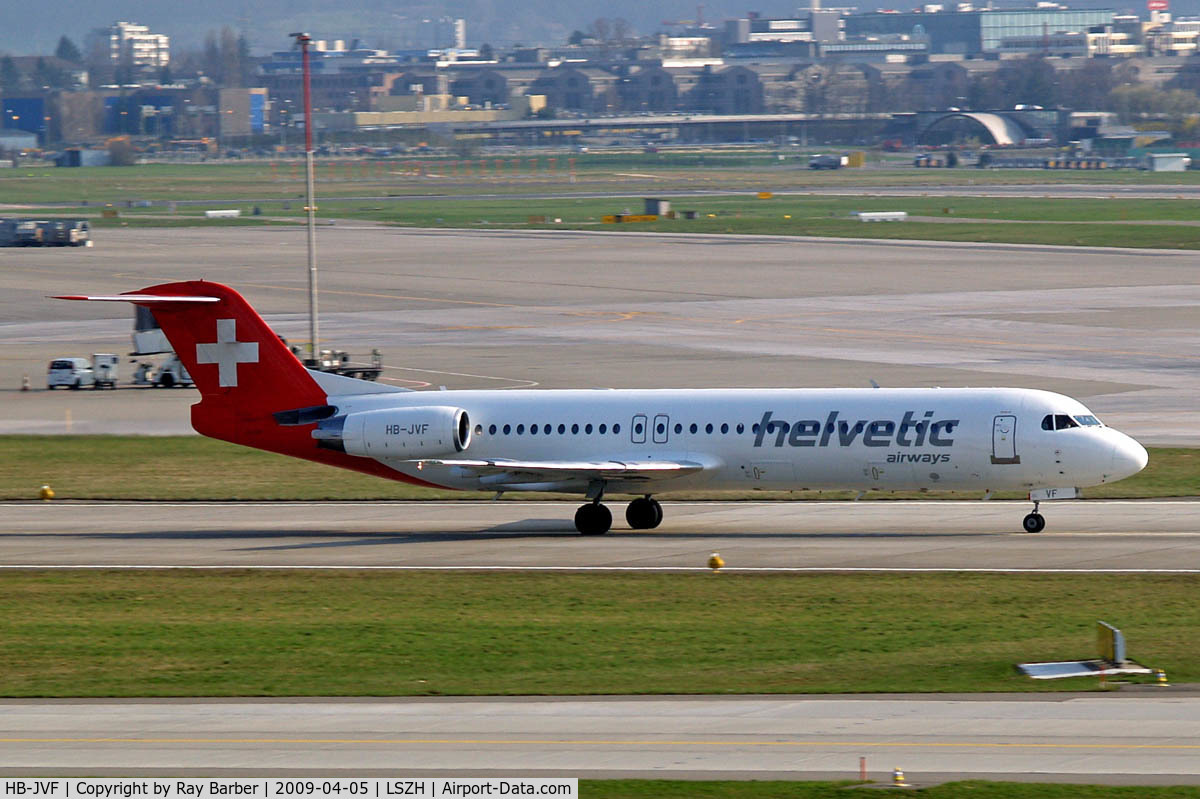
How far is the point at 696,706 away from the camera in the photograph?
25938mm

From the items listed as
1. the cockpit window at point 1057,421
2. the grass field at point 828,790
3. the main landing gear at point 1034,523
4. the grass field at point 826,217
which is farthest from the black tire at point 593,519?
the grass field at point 826,217

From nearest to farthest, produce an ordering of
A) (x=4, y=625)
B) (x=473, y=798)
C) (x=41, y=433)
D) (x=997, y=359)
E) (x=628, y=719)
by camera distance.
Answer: (x=473, y=798) < (x=628, y=719) < (x=4, y=625) < (x=41, y=433) < (x=997, y=359)

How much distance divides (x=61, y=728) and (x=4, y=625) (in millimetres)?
9704

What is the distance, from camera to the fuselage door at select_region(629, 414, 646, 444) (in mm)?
44750

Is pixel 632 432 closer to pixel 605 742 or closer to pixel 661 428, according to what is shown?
pixel 661 428

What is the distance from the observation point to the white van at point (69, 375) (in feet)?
248

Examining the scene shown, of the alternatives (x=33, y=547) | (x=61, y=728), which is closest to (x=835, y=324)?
(x=33, y=547)

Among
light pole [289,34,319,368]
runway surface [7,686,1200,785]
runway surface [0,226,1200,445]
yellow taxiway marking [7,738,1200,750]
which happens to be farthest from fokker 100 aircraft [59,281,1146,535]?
yellow taxiway marking [7,738,1200,750]

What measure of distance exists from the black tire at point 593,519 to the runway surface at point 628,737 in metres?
17.8

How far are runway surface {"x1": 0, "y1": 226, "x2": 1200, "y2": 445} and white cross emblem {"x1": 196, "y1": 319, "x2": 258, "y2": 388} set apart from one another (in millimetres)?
18354

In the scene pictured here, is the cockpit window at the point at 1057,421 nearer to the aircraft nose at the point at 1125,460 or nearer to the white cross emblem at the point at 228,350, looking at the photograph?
the aircraft nose at the point at 1125,460

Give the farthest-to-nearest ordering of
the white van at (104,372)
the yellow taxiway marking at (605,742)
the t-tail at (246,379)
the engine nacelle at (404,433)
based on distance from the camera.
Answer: the white van at (104,372), the t-tail at (246,379), the engine nacelle at (404,433), the yellow taxiway marking at (605,742)

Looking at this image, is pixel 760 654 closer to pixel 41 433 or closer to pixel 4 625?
pixel 4 625

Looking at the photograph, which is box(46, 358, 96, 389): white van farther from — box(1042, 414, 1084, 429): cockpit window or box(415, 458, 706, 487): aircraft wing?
box(1042, 414, 1084, 429): cockpit window
